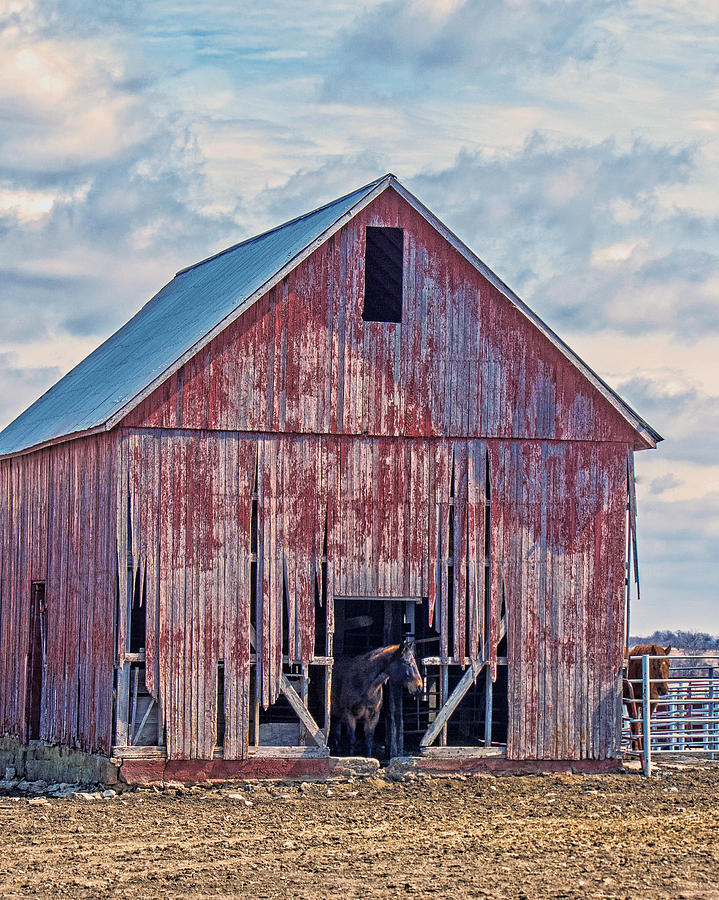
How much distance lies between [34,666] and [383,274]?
8948mm

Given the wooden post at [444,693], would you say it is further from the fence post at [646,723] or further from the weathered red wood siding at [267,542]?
the fence post at [646,723]

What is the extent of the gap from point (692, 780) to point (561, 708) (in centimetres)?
237

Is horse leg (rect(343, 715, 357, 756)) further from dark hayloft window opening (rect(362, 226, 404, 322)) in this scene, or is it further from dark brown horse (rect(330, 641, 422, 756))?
dark hayloft window opening (rect(362, 226, 404, 322))

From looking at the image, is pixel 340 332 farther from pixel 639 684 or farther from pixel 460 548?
pixel 639 684

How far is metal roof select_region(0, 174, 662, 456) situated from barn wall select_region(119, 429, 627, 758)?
1.04 meters

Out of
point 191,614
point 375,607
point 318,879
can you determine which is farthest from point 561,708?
point 318,879

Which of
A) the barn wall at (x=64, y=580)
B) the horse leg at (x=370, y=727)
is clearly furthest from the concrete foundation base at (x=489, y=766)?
the barn wall at (x=64, y=580)

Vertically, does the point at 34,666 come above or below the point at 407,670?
below

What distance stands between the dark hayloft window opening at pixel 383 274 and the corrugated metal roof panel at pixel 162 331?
2.82 ft

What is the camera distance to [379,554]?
22594 mm

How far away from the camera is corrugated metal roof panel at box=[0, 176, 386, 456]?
22.4 metres

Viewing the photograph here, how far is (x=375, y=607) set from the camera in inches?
1029

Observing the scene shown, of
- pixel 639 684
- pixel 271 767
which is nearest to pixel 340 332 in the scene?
pixel 271 767

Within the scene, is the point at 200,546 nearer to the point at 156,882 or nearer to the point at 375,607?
the point at 375,607
